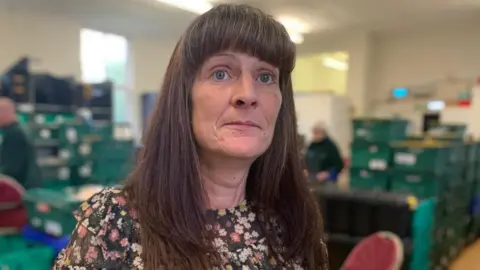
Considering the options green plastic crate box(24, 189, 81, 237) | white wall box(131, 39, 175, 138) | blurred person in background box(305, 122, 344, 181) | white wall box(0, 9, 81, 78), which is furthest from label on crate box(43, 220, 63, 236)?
white wall box(131, 39, 175, 138)

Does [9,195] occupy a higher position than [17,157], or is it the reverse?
[17,157]

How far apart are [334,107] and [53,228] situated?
5.62 meters

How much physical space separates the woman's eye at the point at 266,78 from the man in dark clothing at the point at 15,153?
10.2 feet

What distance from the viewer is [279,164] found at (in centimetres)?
101

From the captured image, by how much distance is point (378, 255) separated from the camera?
6.29 feet

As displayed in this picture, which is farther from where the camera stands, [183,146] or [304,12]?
[304,12]

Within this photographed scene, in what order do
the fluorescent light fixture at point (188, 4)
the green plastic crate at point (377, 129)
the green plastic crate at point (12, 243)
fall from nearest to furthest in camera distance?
the green plastic crate at point (12, 243), the green plastic crate at point (377, 129), the fluorescent light fixture at point (188, 4)

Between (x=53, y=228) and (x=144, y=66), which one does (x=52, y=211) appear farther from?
(x=144, y=66)

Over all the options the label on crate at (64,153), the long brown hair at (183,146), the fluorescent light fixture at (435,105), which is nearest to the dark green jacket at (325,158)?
the label on crate at (64,153)

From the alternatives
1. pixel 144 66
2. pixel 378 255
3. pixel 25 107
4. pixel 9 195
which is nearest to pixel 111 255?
pixel 378 255

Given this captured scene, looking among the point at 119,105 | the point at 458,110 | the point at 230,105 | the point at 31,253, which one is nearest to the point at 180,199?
the point at 230,105

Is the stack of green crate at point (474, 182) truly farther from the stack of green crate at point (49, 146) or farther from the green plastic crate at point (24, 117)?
the green plastic crate at point (24, 117)

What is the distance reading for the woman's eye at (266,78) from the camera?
2.82ft

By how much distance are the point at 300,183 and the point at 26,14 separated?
666 centimetres
